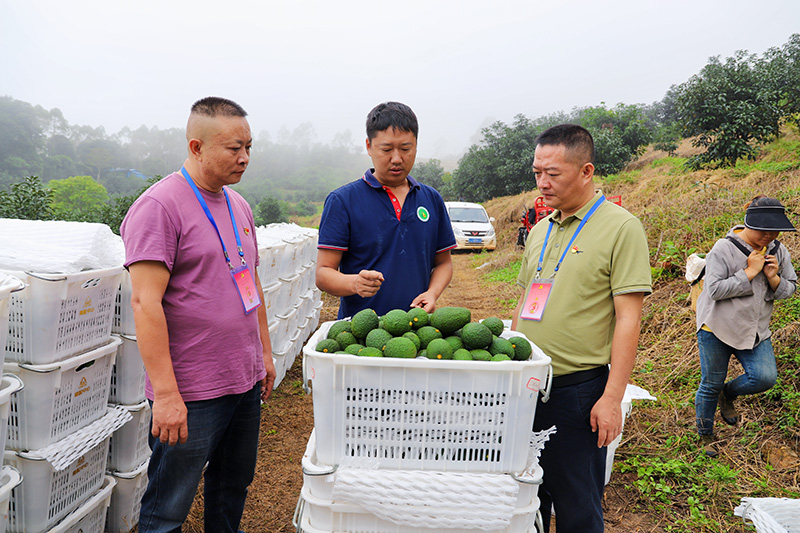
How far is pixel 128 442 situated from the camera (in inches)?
114

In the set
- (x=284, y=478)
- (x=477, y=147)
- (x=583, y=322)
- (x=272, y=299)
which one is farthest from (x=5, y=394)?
(x=477, y=147)

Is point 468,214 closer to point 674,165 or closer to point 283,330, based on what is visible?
point 674,165

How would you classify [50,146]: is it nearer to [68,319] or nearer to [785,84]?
[68,319]

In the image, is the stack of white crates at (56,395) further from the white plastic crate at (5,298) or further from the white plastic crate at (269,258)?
the white plastic crate at (269,258)

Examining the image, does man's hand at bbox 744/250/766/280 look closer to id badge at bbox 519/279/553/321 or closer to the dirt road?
the dirt road

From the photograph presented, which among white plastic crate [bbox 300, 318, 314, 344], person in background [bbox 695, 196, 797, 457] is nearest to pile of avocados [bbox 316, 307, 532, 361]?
person in background [bbox 695, 196, 797, 457]

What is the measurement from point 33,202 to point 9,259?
5.15 m

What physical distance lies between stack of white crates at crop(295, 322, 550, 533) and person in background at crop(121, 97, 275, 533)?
0.80 m

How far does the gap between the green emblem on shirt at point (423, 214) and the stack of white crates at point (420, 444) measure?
1.26 m

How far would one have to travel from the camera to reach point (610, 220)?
6.75 feet

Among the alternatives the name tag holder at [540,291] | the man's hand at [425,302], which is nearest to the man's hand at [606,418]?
the name tag holder at [540,291]

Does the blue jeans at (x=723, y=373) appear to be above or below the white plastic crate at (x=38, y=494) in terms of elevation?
above

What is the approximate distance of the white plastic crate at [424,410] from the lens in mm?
1425

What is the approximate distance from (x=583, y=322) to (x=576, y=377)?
9.7 inches
